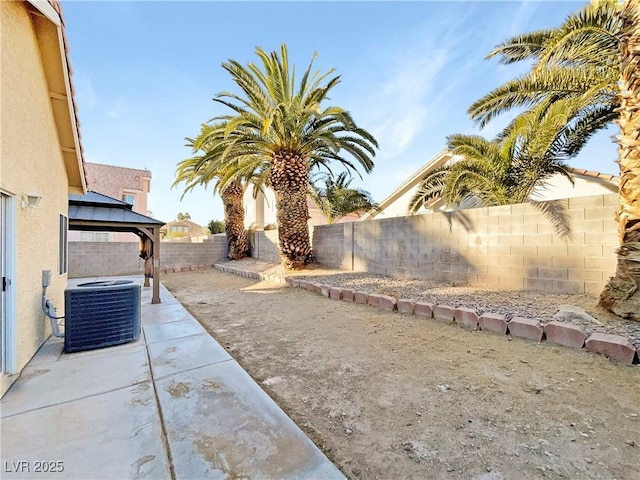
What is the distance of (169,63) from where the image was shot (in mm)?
8539

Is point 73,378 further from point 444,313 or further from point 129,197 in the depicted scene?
point 129,197

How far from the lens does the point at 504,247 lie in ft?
20.6

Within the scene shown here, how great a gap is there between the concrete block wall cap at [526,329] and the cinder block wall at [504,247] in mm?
2122

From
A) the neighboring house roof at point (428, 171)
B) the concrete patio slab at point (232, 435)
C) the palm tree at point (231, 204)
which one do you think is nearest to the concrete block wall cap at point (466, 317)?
the concrete patio slab at point (232, 435)

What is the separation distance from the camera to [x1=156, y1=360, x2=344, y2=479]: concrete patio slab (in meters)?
1.75

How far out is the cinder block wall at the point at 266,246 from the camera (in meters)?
14.1

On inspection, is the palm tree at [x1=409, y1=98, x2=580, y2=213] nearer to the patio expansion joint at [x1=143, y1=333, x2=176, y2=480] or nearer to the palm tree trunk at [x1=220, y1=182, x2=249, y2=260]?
the patio expansion joint at [x1=143, y1=333, x2=176, y2=480]

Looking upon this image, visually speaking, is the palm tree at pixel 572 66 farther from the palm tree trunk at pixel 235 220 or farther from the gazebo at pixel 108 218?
the palm tree trunk at pixel 235 220

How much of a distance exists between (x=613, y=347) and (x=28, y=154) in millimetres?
7188

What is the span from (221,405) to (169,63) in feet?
32.9

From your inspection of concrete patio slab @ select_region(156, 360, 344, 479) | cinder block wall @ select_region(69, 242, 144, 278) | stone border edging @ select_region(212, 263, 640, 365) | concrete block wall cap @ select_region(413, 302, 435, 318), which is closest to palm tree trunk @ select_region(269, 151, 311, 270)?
stone border edging @ select_region(212, 263, 640, 365)

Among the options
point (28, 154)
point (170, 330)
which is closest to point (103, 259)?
point (170, 330)

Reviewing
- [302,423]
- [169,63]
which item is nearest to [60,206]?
[302,423]

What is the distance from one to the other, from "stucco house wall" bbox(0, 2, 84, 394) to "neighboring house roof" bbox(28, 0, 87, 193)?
0.01 meters
